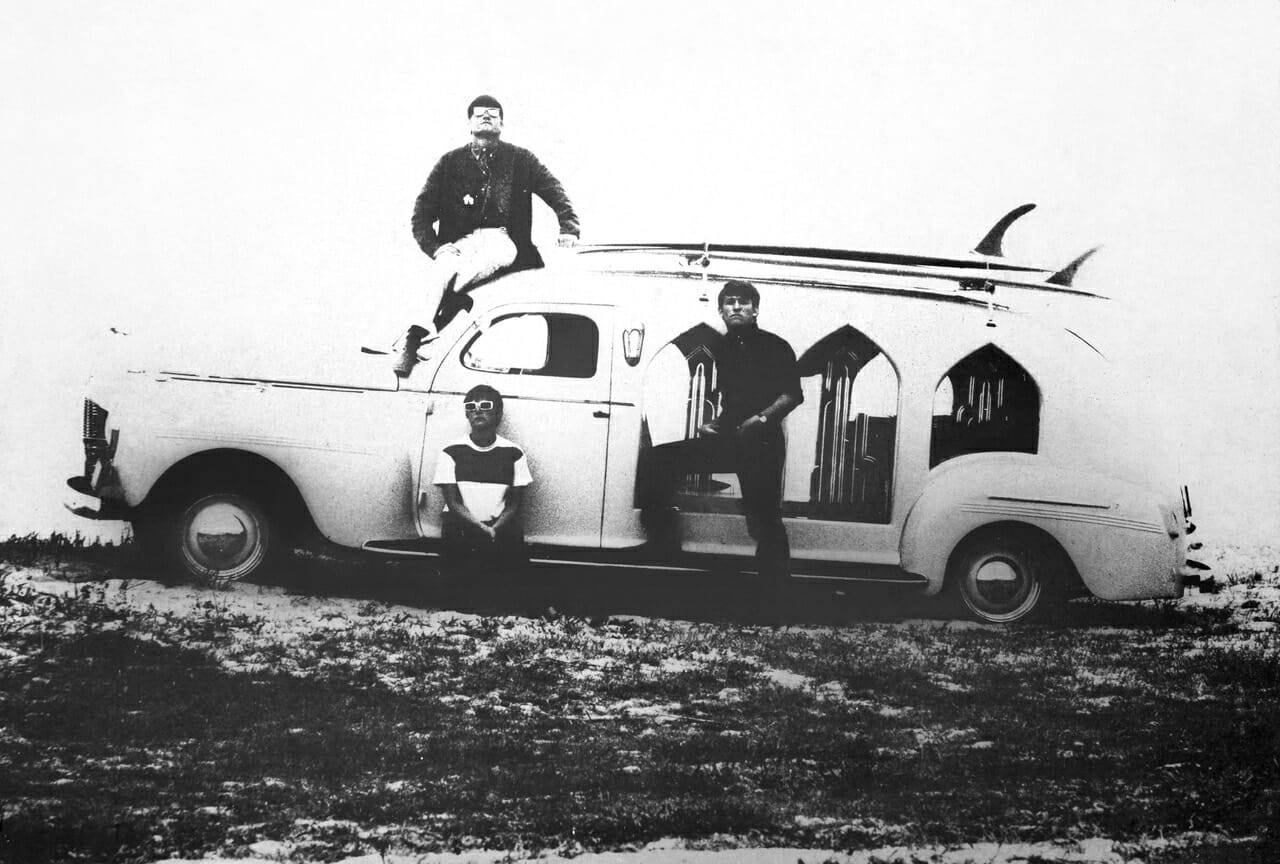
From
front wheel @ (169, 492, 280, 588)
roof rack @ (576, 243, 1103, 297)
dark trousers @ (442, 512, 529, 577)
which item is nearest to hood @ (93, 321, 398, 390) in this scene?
front wheel @ (169, 492, 280, 588)

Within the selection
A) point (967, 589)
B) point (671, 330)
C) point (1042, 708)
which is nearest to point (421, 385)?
point (671, 330)

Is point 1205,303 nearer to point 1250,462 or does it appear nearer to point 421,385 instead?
point 1250,462

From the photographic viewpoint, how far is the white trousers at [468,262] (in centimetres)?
430

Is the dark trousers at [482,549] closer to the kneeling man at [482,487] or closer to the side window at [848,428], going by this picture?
the kneeling man at [482,487]

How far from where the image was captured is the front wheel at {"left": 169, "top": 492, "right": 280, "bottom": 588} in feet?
13.8

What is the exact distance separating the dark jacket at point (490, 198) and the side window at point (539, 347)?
0.27 m

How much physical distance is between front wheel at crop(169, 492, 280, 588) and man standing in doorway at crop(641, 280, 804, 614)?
5.16 feet

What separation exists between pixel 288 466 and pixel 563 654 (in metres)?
1.35

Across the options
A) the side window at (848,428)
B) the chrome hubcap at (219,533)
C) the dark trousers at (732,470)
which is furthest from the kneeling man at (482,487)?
the side window at (848,428)

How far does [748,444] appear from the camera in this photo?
421cm

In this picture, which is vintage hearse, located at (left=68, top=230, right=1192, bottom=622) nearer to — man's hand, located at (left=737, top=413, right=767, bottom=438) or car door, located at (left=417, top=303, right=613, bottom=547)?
car door, located at (left=417, top=303, right=613, bottom=547)

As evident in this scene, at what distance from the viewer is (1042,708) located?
4.18 meters

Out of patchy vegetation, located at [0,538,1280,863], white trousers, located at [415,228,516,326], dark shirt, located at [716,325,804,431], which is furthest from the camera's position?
white trousers, located at [415,228,516,326]

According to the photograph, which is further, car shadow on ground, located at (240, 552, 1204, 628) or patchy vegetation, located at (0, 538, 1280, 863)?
car shadow on ground, located at (240, 552, 1204, 628)
